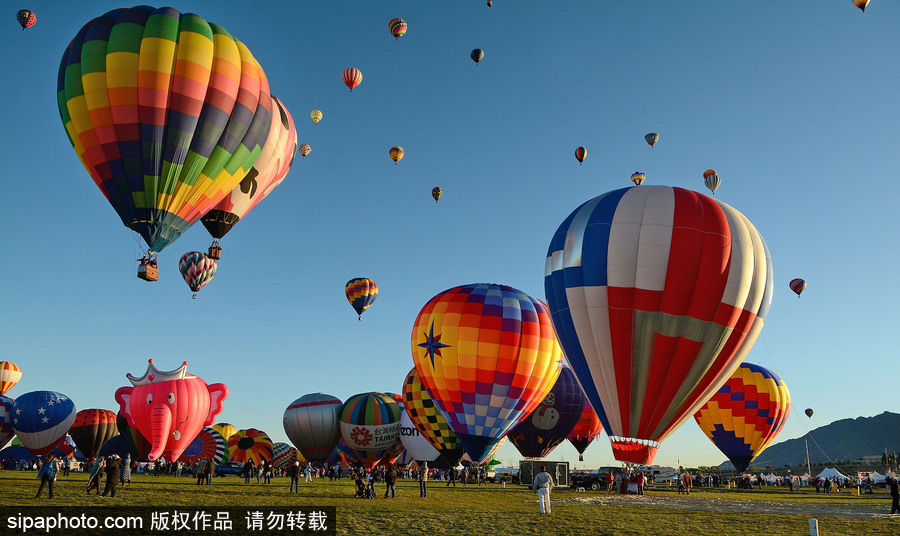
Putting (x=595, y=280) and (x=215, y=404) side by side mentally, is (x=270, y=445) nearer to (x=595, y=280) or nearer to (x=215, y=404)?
(x=215, y=404)

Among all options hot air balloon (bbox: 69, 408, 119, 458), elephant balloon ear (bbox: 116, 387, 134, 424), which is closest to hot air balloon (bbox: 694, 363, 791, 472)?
elephant balloon ear (bbox: 116, 387, 134, 424)

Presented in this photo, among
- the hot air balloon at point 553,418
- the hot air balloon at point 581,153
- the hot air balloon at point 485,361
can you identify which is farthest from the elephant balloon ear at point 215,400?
the hot air balloon at point 581,153

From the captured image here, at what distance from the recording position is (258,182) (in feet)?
75.0

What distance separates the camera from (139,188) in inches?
740

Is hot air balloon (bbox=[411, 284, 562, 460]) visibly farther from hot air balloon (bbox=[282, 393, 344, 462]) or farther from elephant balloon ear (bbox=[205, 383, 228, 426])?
hot air balloon (bbox=[282, 393, 344, 462])

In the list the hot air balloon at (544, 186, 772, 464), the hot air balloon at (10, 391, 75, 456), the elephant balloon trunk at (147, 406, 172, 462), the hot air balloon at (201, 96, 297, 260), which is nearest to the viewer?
the hot air balloon at (544, 186, 772, 464)

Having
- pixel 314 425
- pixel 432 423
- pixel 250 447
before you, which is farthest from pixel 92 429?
pixel 432 423

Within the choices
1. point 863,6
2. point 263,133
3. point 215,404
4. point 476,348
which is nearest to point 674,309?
point 476,348

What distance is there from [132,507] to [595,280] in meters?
13.1

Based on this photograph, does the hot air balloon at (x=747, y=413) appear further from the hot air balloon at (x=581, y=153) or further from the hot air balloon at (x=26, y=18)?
the hot air balloon at (x=26, y=18)

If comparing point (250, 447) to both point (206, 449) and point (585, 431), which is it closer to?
point (206, 449)

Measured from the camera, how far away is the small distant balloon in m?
39.0

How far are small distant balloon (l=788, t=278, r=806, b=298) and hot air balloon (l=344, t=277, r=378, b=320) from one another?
2431 centimetres

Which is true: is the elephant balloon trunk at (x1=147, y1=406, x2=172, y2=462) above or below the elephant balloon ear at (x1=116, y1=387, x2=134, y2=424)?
below
